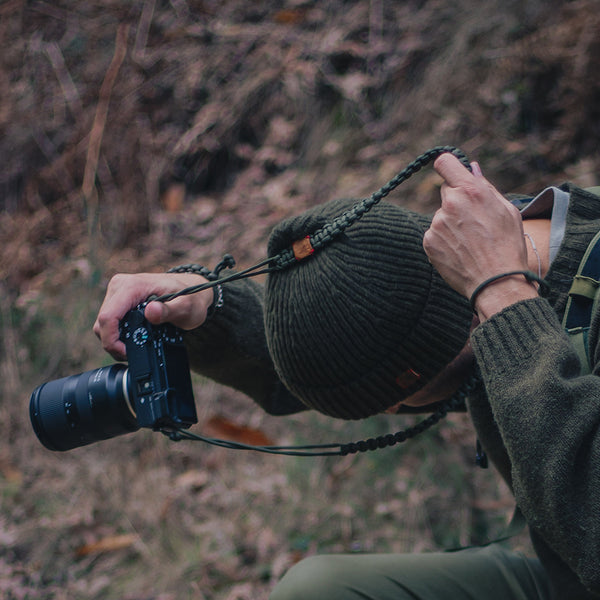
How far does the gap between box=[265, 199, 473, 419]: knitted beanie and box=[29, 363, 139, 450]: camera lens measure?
381 millimetres

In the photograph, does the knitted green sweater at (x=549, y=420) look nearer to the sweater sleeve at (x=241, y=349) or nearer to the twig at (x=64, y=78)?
the sweater sleeve at (x=241, y=349)

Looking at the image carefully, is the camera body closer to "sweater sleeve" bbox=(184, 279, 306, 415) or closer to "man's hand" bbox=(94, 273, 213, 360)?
"man's hand" bbox=(94, 273, 213, 360)

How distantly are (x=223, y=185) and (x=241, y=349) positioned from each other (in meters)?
2.61

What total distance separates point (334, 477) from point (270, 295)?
1458 millimetres

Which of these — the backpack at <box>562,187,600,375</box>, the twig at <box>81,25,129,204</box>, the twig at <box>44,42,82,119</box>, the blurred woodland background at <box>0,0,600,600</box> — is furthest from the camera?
the twig at <box>44,42,82,119</box>

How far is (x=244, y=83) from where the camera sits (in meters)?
4.30

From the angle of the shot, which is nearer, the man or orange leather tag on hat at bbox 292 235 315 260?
the man

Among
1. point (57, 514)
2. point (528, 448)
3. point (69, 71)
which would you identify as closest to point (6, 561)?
point (57, 514)

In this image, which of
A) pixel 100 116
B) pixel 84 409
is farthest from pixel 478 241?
pixel 100 116

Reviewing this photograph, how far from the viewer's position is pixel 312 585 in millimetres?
1766

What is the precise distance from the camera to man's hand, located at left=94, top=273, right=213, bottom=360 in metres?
1.56

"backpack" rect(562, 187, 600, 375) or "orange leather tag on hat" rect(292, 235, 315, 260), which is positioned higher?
"orange leather tag on hat" rect(292, 235, 315, 260)

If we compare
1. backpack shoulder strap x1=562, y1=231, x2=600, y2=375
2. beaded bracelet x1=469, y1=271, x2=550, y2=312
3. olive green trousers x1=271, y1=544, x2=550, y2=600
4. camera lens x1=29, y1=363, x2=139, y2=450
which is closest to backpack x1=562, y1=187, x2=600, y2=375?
backpack shoulder strap x1=562, y1=231, x2=600, y2=375

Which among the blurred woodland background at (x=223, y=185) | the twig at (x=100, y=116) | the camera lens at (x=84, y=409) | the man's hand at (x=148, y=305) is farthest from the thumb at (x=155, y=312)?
the twig at (x=100, y=116)
